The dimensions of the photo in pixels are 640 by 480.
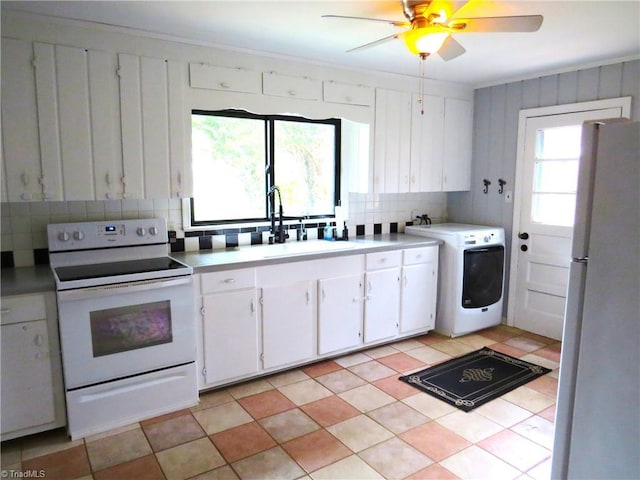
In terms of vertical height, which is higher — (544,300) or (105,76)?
(105,76)

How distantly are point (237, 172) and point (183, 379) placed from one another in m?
1.63

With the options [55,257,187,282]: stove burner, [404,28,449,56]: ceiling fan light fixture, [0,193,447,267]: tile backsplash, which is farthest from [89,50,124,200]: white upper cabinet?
[404,28,449,56]: ceiling fan light fixture

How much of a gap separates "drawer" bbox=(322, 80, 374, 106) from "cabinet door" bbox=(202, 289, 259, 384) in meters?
1.70

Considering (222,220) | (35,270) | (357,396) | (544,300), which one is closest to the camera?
(35,270)

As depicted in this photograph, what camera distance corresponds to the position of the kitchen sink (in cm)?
331

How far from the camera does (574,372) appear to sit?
63.9 inches

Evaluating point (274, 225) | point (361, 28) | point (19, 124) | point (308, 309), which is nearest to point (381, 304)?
point (308, 309)

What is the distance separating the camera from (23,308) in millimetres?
2422

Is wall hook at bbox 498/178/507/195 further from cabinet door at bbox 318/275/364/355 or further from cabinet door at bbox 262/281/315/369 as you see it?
cabinet door at bbox 262/281/315/369

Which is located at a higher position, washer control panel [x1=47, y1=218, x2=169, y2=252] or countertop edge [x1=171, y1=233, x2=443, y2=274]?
washer control panel [x1=47, y1=218, x2=169, y2=252]

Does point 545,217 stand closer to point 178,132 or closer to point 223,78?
point 223,78

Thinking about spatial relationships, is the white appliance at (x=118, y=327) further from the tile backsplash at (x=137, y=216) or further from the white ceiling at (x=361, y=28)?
the white ceiling at (x=361, y=28)

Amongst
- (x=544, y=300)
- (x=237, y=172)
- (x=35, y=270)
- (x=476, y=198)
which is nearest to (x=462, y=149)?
(x=476, y=198)

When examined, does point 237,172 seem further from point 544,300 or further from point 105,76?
point 544,300
